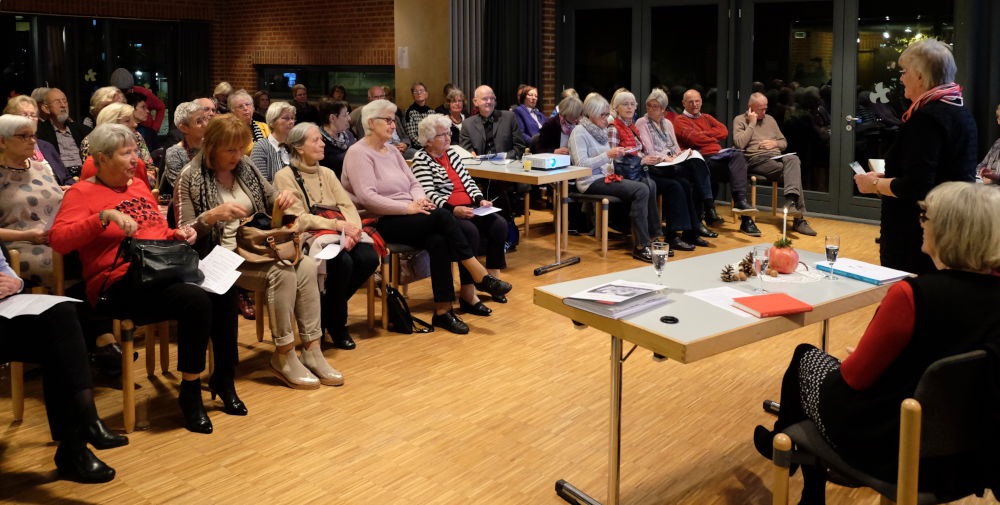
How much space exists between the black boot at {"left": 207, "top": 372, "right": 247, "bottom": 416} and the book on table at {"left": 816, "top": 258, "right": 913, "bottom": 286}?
7.95 ft

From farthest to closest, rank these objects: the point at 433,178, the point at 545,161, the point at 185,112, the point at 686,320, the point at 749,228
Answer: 1. the point at 749,228
2. the point at 545,161
3. the point at 433,178
4. the point at 185,112
5. the point at 686,320

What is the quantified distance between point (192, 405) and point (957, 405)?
111 inches

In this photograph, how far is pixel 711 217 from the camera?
8242 millimetres

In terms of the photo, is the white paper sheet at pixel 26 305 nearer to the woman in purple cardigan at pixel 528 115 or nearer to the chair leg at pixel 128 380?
the chair leg at pixel 128 380

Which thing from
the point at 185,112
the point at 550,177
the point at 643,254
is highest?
the point at 185,112

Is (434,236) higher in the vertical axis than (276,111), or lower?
lower

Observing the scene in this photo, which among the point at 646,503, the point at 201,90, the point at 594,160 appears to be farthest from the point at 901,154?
the point at 201,90

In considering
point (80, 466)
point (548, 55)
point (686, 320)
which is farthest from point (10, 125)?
point (548, 55)

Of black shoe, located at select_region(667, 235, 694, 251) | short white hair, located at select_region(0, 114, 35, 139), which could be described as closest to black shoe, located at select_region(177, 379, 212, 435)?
short white hair, located at select_region(0, 114, 35, 139)

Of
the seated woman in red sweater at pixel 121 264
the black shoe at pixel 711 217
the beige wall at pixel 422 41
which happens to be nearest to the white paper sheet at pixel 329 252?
the seated woman in red sweater at pixel 121 264

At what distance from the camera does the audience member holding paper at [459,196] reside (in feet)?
17.8

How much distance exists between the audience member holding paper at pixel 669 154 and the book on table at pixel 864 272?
3.85m

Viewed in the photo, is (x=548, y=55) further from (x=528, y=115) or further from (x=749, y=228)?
(x=749, y=228)

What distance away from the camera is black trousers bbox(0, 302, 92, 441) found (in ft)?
10.4
